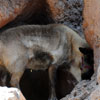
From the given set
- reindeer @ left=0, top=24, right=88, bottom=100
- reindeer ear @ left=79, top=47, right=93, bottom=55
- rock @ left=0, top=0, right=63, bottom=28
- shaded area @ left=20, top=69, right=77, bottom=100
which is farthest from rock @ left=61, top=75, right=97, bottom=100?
rock @ left=0, top=0, right=63, bottom=28

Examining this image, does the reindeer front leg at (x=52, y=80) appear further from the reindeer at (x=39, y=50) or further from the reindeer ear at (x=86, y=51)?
the reindeer ear at (x=86, y=51)

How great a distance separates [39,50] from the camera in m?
3.21

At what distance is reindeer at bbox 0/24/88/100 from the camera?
3084 millimetres

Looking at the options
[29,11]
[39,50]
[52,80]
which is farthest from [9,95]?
[29,11]

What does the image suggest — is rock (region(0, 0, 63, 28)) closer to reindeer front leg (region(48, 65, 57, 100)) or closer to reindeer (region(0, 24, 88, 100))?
reindeer (region(0, 24, 88, 100))

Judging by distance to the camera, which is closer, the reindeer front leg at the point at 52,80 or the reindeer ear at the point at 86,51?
the reindeer ear at the point at 86,51

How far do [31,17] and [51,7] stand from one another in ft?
0.96

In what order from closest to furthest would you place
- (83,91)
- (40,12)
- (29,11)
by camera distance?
(83,91) → (29,11) → (40,12)

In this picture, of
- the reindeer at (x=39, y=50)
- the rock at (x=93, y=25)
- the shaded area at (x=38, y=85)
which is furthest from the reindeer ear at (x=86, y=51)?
the shaded area at (x=38, y=85)

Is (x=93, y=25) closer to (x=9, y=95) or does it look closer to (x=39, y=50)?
(x=39, y=50)

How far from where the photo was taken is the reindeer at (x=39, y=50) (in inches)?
121

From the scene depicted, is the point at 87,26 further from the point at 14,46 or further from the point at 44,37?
the point at 14,46

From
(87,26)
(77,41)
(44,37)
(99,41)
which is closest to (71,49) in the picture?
(77,41)

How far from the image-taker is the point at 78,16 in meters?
4.00
